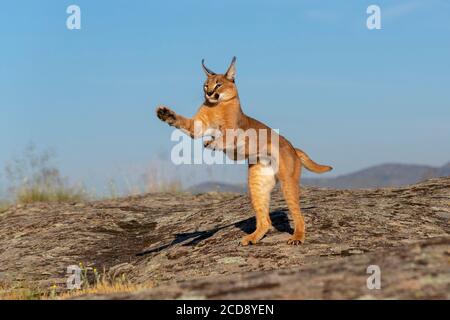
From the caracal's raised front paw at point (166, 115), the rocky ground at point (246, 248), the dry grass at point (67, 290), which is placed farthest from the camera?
the caracal's raised front paw at point (166, 115)

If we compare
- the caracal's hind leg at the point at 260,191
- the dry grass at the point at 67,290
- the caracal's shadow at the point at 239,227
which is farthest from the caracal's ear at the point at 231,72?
the dry grass at the point at 67,290

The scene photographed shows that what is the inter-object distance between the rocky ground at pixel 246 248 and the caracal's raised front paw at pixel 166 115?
165 cm

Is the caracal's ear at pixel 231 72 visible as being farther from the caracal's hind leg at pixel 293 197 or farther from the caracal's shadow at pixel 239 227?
the caracal's shadow at pixel 239 227

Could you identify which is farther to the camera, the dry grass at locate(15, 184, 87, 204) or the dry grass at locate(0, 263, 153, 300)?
the dry grass at locate(15, 184, 87, 204)

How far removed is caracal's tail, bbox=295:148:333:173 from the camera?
9109 mm

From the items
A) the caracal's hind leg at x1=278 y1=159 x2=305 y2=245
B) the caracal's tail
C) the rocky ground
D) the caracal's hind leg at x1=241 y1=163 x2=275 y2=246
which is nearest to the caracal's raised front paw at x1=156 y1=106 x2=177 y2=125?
the caracal's hind leg at x1=241 y1=163 x2=275 y2=246

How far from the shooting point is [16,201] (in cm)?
1708

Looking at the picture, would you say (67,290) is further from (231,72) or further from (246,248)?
(231,72)

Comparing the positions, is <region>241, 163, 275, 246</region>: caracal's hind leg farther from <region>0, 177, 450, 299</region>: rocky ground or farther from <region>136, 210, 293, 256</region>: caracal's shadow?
<region>136, 210, 293, 256</region>: caracal's shadow

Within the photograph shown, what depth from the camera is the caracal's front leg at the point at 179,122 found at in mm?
7848

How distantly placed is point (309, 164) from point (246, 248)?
1.46 m

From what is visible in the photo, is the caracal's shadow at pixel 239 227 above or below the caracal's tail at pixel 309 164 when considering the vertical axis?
below

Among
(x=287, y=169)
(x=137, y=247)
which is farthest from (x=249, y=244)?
(x=137, y=247)
